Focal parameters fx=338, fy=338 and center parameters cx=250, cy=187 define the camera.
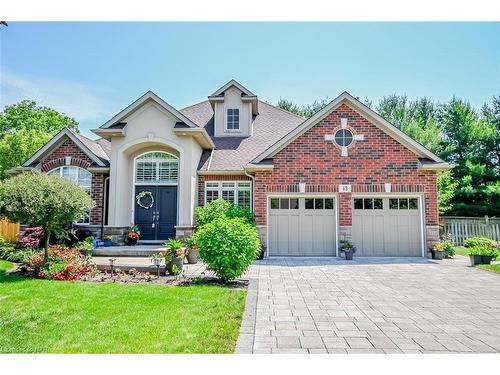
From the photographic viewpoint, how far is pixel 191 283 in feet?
25.2

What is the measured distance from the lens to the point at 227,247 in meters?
7.58

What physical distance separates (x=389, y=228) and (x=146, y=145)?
32.5 ft

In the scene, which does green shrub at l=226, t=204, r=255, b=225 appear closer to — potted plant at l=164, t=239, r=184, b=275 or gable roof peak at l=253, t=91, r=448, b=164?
gable roof peak at l=253, t=91, r=448, b=164

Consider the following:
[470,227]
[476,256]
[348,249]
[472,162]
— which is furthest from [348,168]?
[472,162]

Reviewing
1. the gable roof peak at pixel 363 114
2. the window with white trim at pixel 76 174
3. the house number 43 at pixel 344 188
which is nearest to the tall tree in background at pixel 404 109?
the gable roof peak at pixel 363 114

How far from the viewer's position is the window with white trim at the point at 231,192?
44.7 feet

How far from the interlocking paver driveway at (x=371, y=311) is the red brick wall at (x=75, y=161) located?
7.64m

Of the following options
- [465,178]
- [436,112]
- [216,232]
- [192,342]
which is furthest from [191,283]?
[436,112]

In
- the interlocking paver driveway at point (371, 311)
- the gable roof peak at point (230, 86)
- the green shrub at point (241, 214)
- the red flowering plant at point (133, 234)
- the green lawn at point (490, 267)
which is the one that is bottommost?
the interlocking paver driveway at point (371, 311)

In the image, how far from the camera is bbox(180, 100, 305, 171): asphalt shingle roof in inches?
552

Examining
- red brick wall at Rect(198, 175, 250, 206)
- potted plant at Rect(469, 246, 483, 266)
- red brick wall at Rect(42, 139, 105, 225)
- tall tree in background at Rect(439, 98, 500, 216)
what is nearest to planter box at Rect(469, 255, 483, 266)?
potted plant at Rect(469, 246, 483, 266)

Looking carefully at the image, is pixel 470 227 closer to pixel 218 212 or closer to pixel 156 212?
pixel 218 212

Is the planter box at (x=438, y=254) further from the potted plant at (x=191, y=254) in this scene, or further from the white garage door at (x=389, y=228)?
the potted plant at (x=191, y=254)
